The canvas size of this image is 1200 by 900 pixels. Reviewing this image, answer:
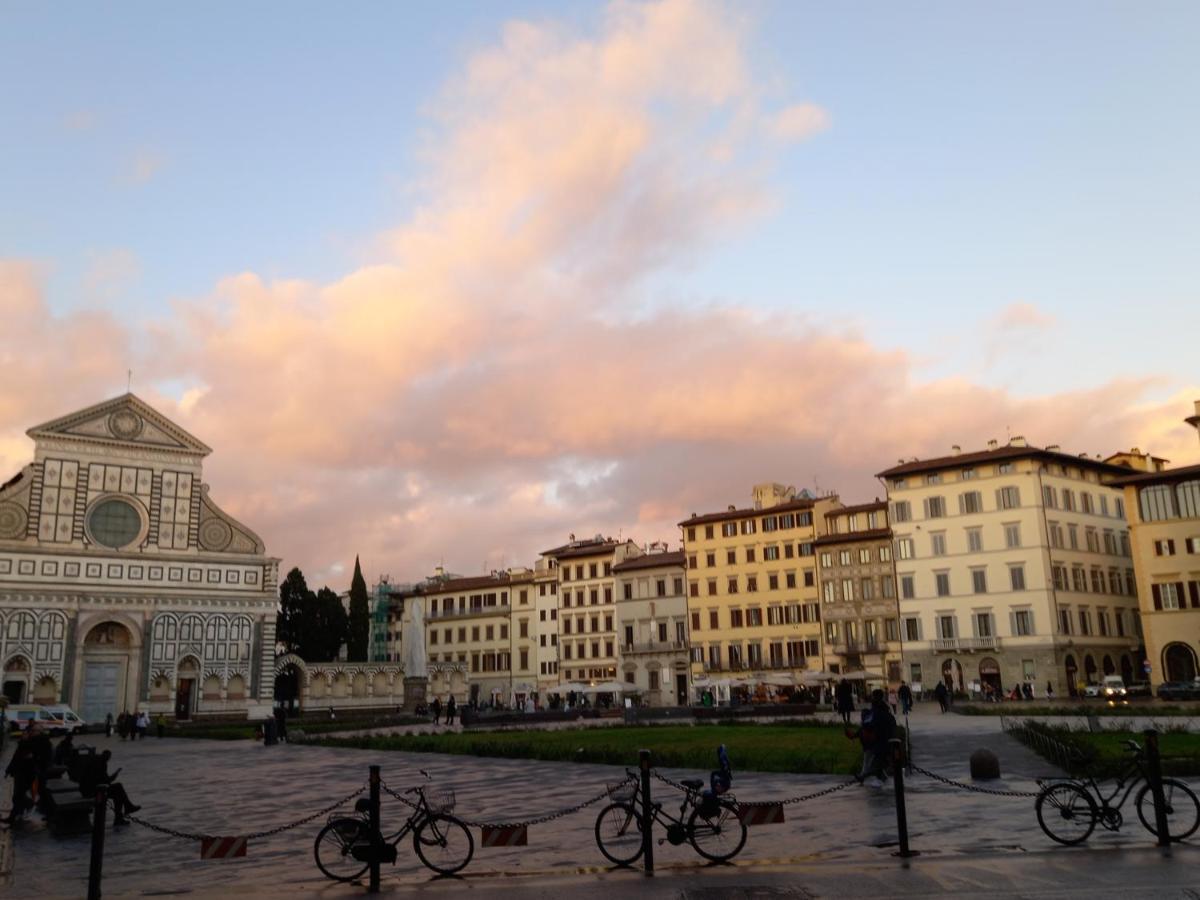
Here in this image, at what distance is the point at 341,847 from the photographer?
11180 mm

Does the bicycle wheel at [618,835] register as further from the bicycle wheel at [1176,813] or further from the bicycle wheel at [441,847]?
the bicycle wheel at [1176,813]

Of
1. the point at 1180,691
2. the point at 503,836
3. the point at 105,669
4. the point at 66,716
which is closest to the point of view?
the point at 503,836

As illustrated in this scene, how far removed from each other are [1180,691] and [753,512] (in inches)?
1362

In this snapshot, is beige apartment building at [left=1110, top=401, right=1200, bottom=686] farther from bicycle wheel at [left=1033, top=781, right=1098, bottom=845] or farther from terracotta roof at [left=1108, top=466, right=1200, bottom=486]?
bicycle wheel at [left=1033, top=781, right=1098, bottom=845]

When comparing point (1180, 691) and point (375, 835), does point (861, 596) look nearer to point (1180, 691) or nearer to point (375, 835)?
point (1180, 691)

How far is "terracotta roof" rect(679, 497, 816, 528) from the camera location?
75.5m

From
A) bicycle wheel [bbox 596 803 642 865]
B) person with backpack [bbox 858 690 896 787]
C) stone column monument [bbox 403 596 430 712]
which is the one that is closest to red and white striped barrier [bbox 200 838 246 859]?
bicycle wheel [bbox 596 803 642 865]

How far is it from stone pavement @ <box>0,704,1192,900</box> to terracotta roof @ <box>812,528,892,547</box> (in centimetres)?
4803

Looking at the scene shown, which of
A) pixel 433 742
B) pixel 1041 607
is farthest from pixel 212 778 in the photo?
pixel 1041 607

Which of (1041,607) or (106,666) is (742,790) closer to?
(1041,607)

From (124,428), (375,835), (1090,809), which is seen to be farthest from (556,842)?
(124,428)

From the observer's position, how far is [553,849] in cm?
1277

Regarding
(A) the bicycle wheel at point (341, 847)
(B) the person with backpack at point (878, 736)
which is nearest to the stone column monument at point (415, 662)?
(B) the person with backpack at point (878, 736)

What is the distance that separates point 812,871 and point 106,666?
2529 inches
